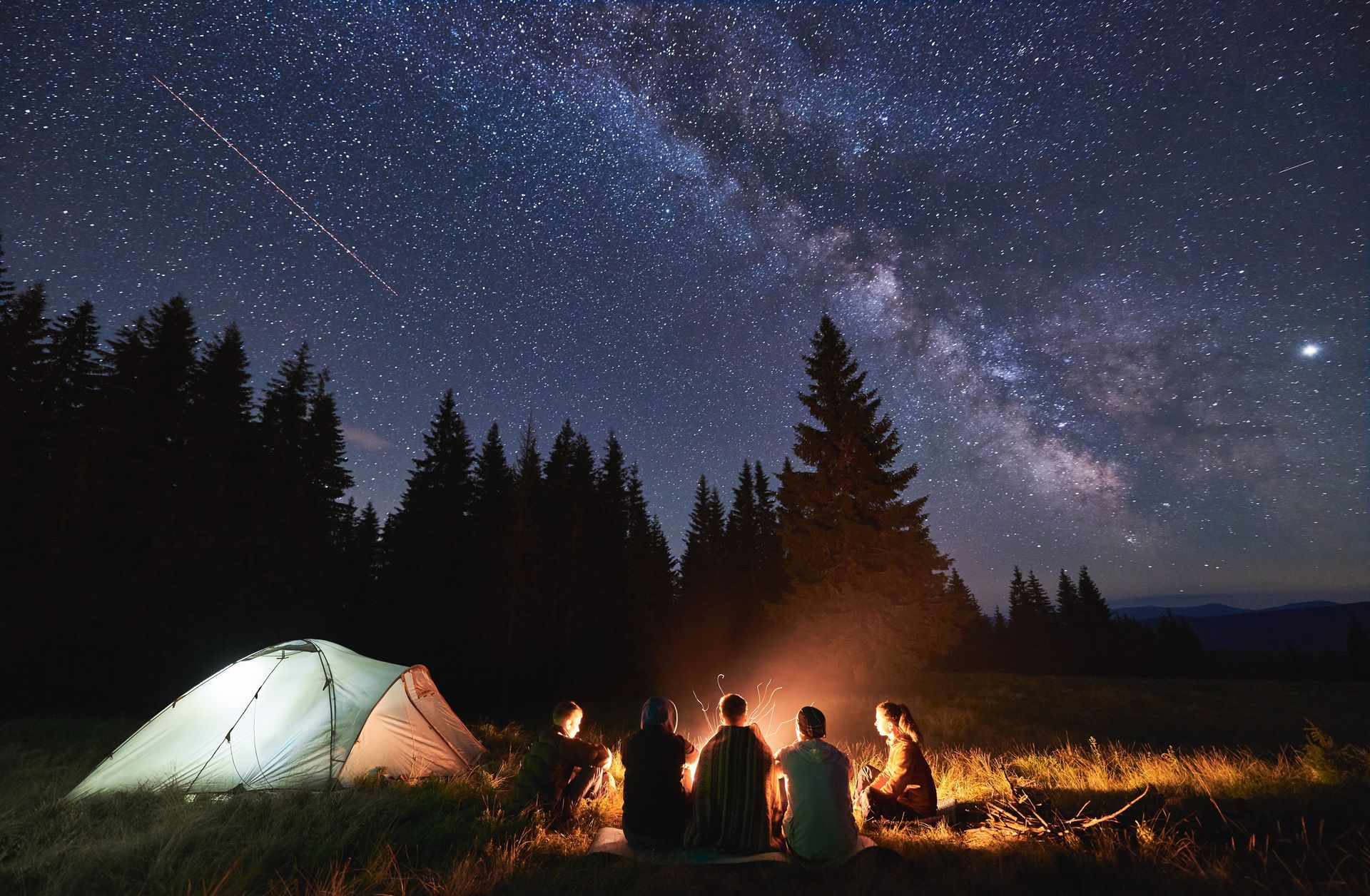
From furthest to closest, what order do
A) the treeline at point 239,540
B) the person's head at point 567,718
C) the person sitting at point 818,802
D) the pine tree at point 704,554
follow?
the pine tree at point 704,554
the treeline at point 239,540
the person's head at point 567,718
the person sitting at point 818,802

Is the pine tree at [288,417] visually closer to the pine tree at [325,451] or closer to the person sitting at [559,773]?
the pine tree at [325,451]

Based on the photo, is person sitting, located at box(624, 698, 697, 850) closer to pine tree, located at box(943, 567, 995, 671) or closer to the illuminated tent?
the illuminated tent

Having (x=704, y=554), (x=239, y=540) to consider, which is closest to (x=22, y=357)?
(x=239, y=540)

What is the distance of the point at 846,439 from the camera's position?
22.8 meters

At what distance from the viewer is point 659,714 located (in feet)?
17.9

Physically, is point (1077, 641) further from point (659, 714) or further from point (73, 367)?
point (73, 367)

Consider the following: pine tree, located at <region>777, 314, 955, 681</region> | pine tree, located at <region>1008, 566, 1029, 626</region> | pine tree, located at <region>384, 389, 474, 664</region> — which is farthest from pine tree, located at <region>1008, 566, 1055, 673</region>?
pine tree, located at <region>384, 389, 474, 664</region>

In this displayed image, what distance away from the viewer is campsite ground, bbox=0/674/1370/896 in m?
4.25

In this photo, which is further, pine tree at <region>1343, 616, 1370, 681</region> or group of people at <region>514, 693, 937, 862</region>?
pine tree at <region>1343, 616, 1370, 681</region>

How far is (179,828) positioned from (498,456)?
32373 mm

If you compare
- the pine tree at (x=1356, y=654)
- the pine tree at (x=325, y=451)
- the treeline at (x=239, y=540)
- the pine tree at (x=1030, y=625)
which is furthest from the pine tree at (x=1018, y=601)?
the pine tree at (x=325, y=451)

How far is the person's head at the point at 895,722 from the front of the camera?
5.79 meters

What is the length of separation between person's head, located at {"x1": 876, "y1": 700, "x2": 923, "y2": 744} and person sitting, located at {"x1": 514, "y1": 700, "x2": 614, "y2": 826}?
10.1 feet

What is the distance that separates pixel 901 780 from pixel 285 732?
7967 mm
